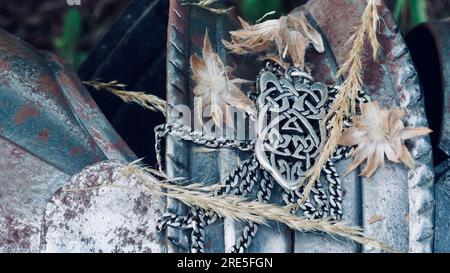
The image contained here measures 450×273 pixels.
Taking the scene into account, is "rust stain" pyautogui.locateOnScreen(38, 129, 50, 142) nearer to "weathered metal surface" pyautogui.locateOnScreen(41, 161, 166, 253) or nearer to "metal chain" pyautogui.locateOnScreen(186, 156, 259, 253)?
"weathered metal surface" pyautogui.locateOnScreen(41, 161, 166, 253)

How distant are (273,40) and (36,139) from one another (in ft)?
0.98

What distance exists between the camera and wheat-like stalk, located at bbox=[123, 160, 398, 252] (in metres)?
0.97

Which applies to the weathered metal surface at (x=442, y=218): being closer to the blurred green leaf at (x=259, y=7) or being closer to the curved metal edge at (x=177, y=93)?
the curved metal edge at (x=177, y=93)

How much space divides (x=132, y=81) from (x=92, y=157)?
0.42 metres

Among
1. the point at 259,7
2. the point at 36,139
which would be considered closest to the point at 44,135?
the point at 36,139

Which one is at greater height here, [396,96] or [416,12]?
[416,12]

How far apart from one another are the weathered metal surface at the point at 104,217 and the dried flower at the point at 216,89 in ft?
0.38

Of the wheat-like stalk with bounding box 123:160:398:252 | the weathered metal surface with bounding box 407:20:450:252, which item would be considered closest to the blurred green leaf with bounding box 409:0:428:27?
the weathered metal surface with bounding box 407:20:450:252


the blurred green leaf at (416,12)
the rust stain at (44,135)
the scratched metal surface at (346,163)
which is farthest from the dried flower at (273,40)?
the blurred green leaf at (416,12)

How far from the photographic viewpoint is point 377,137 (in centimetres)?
105

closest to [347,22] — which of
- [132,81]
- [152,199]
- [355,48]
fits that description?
[355,48]

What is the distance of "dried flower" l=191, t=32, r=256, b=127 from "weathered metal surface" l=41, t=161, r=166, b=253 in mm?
114

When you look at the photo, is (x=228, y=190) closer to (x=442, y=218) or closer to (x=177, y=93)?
(x=177, y=93)

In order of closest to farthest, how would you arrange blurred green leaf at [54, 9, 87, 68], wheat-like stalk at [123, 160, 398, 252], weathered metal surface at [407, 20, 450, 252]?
1. wheat-like stalk at [123, 160, 398, 252]
2. weathered metal surface at [407, 20, 450, 252]
3. blurred green leaf at [54, 9, 87, 68]
